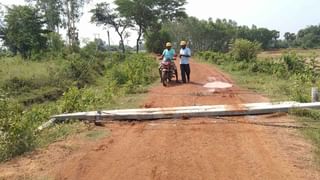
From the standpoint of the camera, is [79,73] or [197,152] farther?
[79,73]

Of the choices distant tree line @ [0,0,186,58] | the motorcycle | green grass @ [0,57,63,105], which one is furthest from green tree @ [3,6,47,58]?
the motorcycle

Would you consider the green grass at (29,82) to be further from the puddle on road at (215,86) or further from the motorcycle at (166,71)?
the puddle on road at (215,86)

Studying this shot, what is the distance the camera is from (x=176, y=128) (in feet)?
28.9

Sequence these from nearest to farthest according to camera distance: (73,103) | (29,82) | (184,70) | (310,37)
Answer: (73,103) < (184,70) < (29,82) < (310,37)

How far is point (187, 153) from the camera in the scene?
7.02 metres

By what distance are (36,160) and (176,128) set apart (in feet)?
9.03

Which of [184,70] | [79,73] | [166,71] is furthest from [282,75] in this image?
[79,73]

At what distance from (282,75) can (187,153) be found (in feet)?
46.9

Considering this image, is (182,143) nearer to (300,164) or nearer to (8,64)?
(300,164)

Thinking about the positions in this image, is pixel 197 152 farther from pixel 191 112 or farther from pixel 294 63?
pixel 294 63

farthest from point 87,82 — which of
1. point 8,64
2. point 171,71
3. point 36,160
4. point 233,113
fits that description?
point 36,160

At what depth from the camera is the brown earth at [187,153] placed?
6.20 metres

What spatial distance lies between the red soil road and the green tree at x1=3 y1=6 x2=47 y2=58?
3673 centimetres

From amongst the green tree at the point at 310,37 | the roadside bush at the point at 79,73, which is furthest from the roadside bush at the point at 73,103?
the green tree at the point at 310,37
